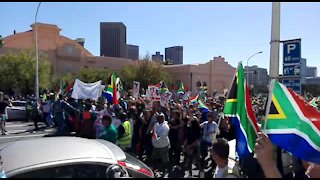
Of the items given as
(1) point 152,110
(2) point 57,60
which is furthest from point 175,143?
(2) point 57,60

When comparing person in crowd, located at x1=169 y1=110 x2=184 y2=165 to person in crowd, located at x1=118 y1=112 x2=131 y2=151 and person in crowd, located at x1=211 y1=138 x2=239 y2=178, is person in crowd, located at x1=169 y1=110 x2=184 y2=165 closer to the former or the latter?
person in crowd, located at x1=118 y1=112 x2=131 y2=151

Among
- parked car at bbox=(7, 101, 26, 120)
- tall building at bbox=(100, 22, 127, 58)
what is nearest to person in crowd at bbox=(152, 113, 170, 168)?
parked car at bbox=(7, 101, 26, 120)

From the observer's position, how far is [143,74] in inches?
2084

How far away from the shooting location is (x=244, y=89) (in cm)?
469

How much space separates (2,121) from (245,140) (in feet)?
43.3

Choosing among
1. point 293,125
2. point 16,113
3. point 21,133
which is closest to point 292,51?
point 293,125

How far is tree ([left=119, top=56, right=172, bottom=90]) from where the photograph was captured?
52531 millimetres

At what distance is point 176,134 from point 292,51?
4.02m

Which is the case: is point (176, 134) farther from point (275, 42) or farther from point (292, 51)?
point (275, 42)

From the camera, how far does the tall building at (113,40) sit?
183 m

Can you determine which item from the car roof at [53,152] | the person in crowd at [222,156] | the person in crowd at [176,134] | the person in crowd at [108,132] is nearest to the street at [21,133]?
the person in crowd at [176,134]

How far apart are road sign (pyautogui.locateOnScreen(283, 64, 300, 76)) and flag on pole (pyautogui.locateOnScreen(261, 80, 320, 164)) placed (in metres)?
3.19

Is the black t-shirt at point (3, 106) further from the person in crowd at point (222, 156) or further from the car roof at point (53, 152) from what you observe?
the person in crowd at point (222, 156)

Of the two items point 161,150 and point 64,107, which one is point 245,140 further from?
point 64,107
